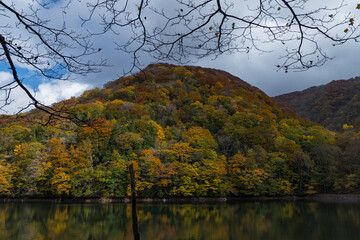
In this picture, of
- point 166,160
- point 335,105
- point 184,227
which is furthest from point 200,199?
point 335,105

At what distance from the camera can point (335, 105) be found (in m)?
63.7

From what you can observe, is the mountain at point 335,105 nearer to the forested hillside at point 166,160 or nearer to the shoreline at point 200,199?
the forested hillside at point 166,160

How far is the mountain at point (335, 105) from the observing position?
56.5 metres

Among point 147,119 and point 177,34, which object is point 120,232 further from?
point 147,119

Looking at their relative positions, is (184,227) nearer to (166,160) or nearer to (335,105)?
(166,160)

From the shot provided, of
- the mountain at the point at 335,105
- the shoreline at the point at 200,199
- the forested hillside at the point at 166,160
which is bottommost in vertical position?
the shoreline at the point at 200,199

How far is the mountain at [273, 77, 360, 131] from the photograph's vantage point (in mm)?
56469

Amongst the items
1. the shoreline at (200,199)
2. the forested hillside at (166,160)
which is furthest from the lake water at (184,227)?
the shoreline at (200,199)

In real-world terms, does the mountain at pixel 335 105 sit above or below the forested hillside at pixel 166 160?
above

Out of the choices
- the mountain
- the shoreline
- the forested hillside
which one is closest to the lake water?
the forested hillside

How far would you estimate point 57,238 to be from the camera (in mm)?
10695

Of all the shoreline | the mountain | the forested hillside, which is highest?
the mountain

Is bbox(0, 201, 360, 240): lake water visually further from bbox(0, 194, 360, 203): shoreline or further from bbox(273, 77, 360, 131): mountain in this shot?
bbox(273, 77, 360, 131): mountain

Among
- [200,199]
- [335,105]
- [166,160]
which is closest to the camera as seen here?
[166,160]
